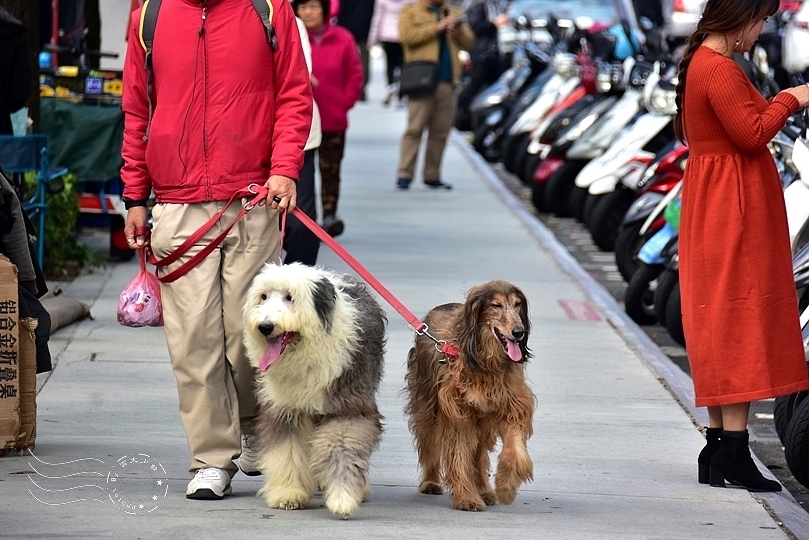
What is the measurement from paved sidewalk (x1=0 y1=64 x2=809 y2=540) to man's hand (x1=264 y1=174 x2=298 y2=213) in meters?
1.07

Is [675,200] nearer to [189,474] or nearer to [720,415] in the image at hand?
[720,415]

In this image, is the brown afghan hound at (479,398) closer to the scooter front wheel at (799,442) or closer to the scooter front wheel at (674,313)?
the scooter front wheel at (799,442)

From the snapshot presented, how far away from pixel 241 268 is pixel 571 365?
3557 millimetres

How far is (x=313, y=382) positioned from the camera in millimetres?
5320

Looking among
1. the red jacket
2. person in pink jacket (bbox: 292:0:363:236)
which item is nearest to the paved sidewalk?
the red jacket

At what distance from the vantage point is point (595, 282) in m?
11.9

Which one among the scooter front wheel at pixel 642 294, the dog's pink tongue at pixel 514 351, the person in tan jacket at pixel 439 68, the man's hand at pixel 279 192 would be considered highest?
the man's hand at pixel 279 192

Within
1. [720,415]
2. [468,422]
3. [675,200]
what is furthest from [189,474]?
[675,200]

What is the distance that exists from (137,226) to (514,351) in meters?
1.46

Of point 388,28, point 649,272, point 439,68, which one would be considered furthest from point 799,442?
point 388,28

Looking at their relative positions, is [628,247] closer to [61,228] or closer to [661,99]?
[661,99]

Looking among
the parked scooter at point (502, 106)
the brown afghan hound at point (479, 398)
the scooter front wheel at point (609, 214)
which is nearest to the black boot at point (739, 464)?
the brown afghan hound at point (479, 398)

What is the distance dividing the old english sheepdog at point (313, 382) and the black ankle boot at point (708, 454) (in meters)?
1.50

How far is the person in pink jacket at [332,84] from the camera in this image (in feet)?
39.9
